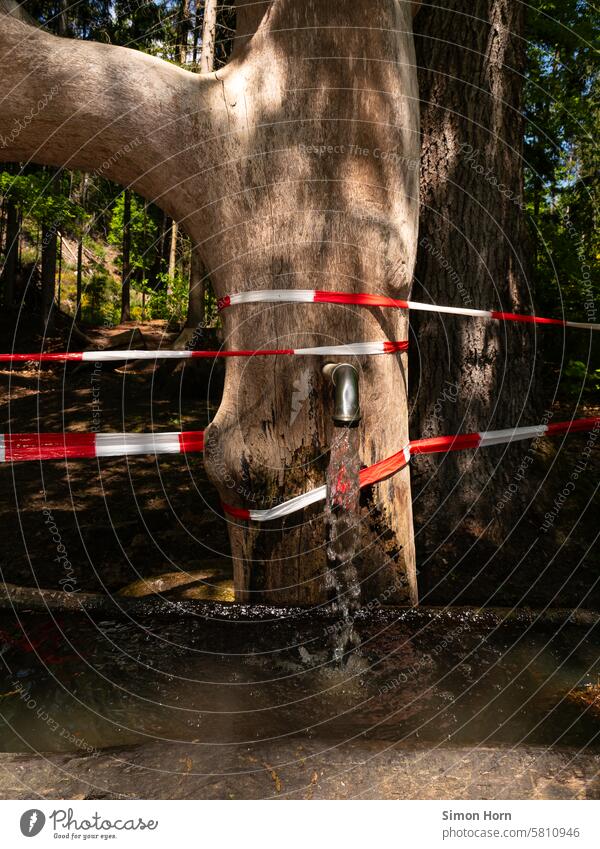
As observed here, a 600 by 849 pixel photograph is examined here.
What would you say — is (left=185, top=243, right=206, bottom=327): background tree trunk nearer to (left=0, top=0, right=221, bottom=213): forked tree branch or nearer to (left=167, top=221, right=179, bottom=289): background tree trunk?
(left=167, top=221, right=179, bottom=289): background tree trunk

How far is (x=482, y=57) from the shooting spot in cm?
455

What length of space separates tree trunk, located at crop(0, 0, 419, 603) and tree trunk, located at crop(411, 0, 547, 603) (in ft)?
4.11

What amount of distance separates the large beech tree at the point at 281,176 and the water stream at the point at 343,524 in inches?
7.3

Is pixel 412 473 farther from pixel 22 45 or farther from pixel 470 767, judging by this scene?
pixel 22 45

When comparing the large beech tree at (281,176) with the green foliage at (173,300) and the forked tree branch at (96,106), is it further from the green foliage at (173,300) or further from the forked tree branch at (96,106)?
the green foliage at (173,300)

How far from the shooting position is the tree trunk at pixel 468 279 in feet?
14.9

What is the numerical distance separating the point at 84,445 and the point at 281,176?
5.21 ft

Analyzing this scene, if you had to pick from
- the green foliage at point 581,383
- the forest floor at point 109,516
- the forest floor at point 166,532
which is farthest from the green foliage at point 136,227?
the green foliage at point 581,383

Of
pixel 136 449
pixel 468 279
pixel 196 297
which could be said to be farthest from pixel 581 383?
pixel 196 297

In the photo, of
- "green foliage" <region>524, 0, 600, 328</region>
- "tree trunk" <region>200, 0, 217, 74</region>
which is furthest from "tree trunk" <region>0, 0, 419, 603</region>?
"tree trunk" <region>200, 0, 217, 74</region>

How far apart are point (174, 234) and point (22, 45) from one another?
18420 mm

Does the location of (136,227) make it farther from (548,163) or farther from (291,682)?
(291,682)

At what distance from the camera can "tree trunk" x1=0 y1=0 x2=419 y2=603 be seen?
3242 mm

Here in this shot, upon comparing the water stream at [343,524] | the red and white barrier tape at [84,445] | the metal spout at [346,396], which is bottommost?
the water stream at [343,524]
